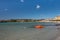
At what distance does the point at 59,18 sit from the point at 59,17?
1.09 meters

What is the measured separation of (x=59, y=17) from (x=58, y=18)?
1832mm

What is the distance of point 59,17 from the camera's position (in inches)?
3506

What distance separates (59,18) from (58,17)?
732 mm

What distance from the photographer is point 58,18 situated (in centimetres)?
8750

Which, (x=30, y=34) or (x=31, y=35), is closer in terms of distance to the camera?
(x=31, y=35)

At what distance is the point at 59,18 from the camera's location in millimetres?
88125

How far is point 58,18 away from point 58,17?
2.87 ft

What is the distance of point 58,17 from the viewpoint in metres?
88.2
